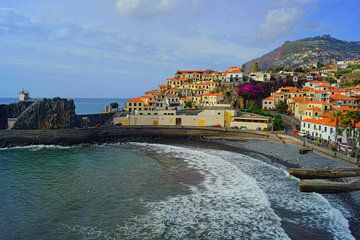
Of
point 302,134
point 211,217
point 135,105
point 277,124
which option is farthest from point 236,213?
point 135,105

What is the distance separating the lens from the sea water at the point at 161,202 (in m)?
A: 16.7

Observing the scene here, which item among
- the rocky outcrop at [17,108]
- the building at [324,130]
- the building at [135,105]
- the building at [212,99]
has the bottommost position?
the building at [324,130]

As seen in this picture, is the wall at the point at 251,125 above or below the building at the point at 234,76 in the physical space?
below

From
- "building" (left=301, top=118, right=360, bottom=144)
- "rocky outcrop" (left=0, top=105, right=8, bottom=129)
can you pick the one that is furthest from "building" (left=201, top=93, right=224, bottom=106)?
"rocky outcrop" (left=0, top=105, right=8, bottom=129)

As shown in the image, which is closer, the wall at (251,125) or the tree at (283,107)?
the wall at (251,125)

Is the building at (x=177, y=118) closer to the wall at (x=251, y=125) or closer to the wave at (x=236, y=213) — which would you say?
the wall at (x=251, y=125)

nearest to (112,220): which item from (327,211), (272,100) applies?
(327,211)

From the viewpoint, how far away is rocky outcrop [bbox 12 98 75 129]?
55500mm

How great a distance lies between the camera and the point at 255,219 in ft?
59.3

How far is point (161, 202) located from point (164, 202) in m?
0.23

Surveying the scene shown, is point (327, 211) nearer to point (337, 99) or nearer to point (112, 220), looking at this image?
point (112, 220)

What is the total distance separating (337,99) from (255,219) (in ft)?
157

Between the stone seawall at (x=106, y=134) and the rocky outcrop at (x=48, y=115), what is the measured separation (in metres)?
5.47

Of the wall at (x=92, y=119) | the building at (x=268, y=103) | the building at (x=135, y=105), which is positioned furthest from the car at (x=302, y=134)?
the wall at (x=92, y=119)
